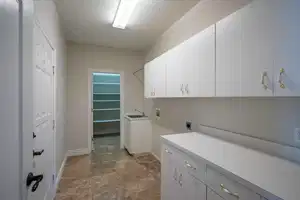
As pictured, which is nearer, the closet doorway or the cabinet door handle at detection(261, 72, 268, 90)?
the cabinet door handle at detection(261, 72, 268, 90)

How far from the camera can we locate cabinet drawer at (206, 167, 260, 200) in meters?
0.98

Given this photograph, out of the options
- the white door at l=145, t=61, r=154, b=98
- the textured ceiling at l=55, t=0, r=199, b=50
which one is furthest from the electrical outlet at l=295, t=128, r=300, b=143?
the white door at l=145, t=61, r=154, b=98

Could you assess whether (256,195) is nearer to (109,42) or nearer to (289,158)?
(289,158)

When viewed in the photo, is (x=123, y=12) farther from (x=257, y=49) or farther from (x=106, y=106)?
(x=106, y=106)

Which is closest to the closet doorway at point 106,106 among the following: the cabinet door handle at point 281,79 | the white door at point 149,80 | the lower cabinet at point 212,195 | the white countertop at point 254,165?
the white door at point 149,80

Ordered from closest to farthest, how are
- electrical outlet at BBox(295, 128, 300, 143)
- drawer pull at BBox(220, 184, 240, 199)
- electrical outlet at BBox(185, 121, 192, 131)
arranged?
drawer pull at BBox(220, 184, 240, 199) → electrical outlet at BBox(295, 128, 300, 143) → electrical outlet at BBox(185, 121, 192, 131)

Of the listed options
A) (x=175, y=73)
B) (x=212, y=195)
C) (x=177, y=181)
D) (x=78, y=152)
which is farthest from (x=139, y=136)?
(x=212, y=195)

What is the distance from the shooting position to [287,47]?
40.4 inches

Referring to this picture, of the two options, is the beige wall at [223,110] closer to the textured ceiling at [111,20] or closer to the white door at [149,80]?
the textured ceiling at [111,20]

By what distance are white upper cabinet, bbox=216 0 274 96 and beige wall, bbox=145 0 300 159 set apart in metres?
0.36

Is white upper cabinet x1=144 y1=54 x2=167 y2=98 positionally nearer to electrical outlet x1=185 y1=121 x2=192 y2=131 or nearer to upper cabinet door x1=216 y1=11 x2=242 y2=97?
electrical outlet x1=185 y1=121 x2=192 y2=131

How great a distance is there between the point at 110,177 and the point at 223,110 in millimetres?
2140

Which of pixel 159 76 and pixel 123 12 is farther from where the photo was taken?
pixel 159 76

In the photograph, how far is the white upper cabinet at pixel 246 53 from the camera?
45.1 inches
